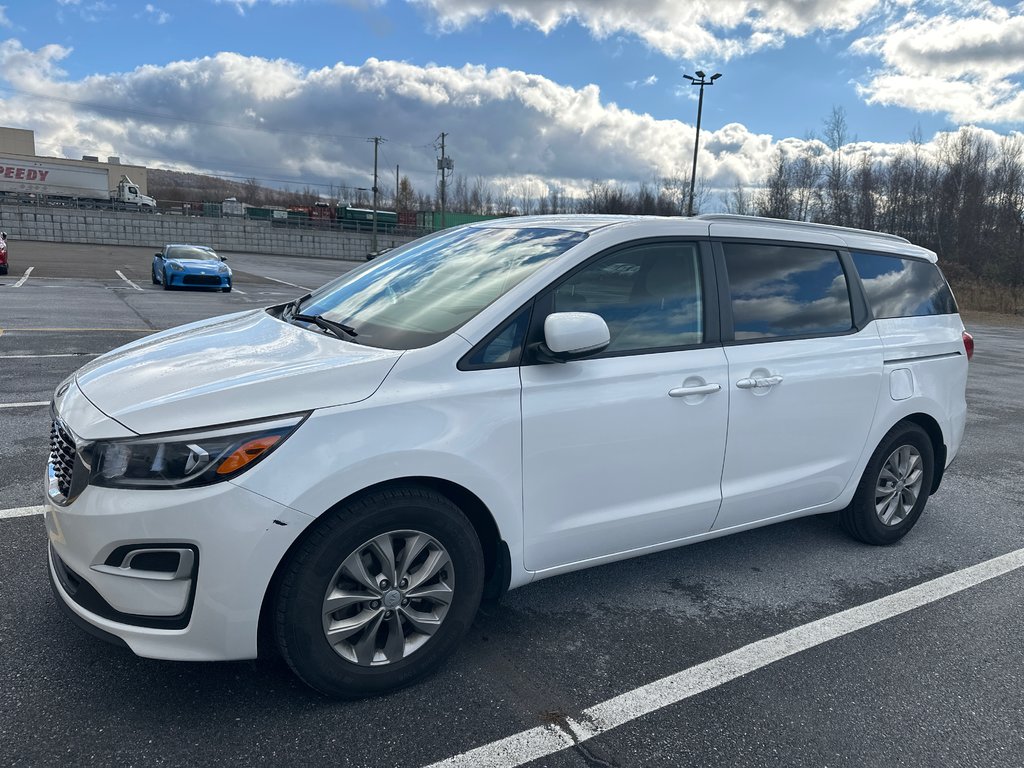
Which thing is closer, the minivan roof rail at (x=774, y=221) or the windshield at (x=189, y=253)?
the minivan roof rail at (x=774, y=221)

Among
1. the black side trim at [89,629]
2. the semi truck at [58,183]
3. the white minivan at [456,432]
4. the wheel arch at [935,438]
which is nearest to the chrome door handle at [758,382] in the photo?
the white minivan at [456,432]

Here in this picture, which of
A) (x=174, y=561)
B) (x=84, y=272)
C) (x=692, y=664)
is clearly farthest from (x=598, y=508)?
(x=84, y=272)

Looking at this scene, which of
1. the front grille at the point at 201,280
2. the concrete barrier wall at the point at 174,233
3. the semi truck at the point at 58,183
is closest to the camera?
the front grille at the point at 201,280

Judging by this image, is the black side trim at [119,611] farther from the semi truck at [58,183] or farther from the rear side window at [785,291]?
the semi truck at [58,183]

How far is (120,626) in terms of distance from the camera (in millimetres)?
2387

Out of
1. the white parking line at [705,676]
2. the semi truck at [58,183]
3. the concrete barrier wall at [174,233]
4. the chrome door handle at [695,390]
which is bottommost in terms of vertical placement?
the white parking line at [705,676]

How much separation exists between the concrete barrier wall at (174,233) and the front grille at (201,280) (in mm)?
35681

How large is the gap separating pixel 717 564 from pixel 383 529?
7.44 feet

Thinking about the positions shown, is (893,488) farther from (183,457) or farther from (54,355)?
(54,355)

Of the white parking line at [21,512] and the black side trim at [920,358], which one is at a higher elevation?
the black side trim at [920,358]

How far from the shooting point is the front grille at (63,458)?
250 cm

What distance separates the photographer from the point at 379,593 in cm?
261

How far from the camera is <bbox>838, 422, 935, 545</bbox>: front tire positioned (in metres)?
4.26

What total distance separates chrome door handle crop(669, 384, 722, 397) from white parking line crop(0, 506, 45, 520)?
362 centimetres
